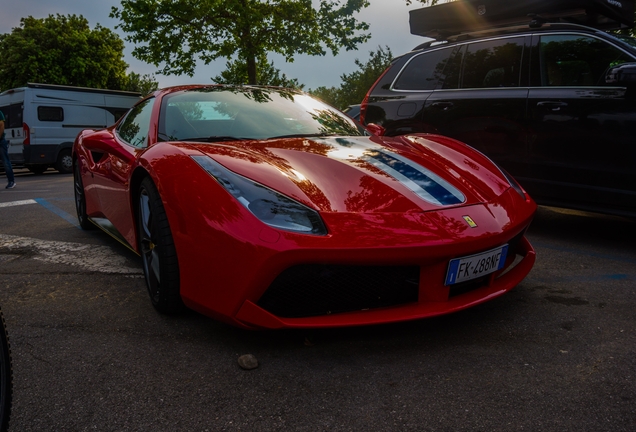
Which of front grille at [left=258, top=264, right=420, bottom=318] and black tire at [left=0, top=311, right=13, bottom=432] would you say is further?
front grille at [left=258, top=264, right=420, bottom=318]

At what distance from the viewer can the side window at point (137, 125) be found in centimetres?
359

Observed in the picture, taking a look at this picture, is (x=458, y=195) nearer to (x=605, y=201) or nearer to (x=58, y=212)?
(x=605, y=201)

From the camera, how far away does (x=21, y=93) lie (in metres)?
15.0

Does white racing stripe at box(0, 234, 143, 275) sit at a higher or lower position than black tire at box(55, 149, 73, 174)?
higher

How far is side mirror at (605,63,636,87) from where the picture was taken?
12.8 ft

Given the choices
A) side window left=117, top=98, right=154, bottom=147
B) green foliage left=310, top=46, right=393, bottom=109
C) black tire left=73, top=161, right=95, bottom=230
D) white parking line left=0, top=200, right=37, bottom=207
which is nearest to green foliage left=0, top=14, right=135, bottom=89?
green foliage left=310, top=46, right=393, bottom=109

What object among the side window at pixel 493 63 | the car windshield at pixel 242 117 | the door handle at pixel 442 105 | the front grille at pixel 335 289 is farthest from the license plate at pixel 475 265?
the door handle at pixel 442 105

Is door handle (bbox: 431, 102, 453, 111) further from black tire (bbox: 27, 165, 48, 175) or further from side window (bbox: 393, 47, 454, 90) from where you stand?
black tire (bbox: 27, 165, 48, 175)

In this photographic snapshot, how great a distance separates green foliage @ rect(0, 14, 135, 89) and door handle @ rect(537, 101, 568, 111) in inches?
1630

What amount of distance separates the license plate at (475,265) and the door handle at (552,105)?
2166 mm

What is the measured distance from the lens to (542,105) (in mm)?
4547

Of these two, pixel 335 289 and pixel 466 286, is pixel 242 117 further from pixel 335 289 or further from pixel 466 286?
pixel 466 286

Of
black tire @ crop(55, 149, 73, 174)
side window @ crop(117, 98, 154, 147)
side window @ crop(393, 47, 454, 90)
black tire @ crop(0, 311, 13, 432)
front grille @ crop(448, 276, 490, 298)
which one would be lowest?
black tire @ crop(55, 149, 73, 174)

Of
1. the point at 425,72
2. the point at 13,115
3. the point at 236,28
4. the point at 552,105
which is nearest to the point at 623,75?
the point at 552,105
